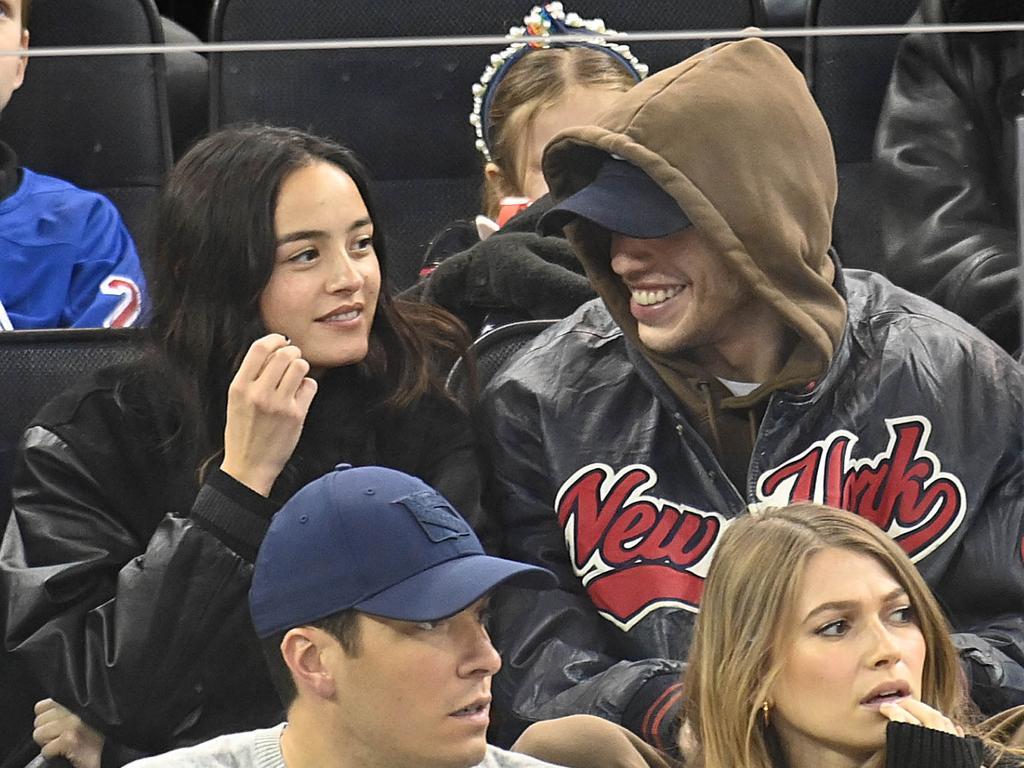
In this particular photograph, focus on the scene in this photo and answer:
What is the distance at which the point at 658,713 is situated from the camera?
2.13 m

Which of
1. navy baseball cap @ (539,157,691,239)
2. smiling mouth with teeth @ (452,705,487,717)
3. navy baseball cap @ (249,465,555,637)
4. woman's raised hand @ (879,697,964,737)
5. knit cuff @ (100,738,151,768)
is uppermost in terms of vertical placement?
navy baseball cap @ (539,157,691,239)

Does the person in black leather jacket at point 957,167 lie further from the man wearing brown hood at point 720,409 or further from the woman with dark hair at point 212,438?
the woman with dark hair at point 212,438

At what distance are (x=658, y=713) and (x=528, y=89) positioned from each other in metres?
0.90

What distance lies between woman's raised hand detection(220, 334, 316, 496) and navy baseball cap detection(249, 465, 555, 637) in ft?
0.86

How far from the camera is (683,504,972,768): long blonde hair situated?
6.58 feet

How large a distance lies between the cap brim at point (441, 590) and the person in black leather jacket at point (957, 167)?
82cm

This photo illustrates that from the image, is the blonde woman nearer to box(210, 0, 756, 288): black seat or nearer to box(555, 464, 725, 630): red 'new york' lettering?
box(555, 464, 725, 630): red 'new york' lettering

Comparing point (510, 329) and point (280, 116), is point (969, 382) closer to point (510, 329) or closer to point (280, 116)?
point (510, 329)

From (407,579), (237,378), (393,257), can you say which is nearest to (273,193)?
(237,378)

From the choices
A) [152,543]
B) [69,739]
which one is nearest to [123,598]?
[152,543]

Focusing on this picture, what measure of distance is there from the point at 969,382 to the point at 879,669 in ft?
1.49

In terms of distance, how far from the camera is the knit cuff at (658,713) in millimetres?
2133

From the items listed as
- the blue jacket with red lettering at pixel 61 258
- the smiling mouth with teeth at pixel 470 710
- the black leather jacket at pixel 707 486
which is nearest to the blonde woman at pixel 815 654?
the black leather jacket at pixel 707 486

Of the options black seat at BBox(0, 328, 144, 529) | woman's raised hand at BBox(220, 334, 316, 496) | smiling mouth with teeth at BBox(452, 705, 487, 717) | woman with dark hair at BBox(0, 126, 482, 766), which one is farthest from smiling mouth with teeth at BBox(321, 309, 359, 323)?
smiling mouth with teeth at BBox(452, 705, 487, 717)
